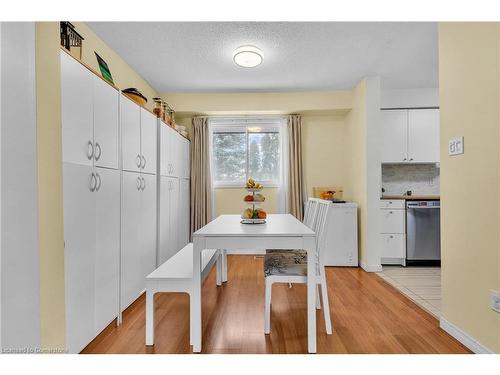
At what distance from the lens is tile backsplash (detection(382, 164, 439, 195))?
14.3ft

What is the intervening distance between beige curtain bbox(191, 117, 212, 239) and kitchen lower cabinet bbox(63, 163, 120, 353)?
223 centimetres

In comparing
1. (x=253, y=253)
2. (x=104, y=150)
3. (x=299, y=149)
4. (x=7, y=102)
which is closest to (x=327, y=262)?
(x=253, y=253)

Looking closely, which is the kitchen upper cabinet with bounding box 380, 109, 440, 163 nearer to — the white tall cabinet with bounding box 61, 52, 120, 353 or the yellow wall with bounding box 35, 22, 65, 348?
the white tall cabinet with bounding box 61, 52, 120, 353

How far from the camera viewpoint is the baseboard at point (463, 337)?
166 centimetres

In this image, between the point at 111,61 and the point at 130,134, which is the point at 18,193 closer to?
the point at 130,134

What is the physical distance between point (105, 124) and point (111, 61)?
1.23m

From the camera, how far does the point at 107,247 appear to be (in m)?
2.04

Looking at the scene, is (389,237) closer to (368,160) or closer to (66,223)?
(368,160)

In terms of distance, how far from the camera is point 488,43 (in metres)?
1.60

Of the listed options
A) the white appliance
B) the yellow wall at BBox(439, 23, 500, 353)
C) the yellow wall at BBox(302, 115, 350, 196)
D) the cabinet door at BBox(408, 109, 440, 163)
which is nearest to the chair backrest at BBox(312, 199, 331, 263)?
the yellow wall at BBox(439, 23, 500, 353)

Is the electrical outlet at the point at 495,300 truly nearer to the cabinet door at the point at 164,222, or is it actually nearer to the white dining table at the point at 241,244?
the white dining table at the point at 241,244

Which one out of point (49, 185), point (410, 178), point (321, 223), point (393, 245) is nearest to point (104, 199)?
point (49, 185)

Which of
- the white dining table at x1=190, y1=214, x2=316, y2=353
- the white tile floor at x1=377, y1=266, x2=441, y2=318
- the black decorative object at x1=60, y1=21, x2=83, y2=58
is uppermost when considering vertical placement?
the black decorative object at x1=60, y1=21, x2=83, y2=58

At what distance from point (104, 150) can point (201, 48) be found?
4.94 ft
